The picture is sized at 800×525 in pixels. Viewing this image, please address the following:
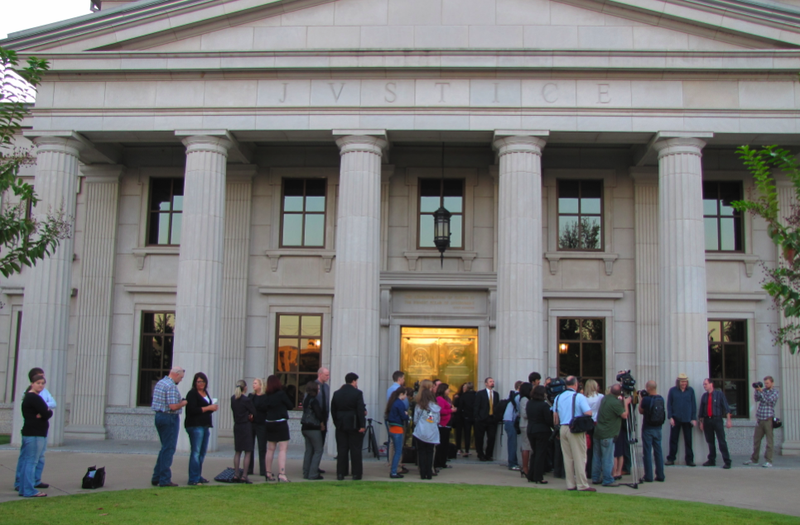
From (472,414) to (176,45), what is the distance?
10.8m

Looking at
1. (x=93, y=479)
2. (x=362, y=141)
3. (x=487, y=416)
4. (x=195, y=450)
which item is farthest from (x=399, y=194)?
(x=93, y=479)

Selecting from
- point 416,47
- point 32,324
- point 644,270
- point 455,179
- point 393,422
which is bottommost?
point 393,422

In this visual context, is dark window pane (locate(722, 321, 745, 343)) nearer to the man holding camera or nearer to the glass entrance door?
the man holding camera

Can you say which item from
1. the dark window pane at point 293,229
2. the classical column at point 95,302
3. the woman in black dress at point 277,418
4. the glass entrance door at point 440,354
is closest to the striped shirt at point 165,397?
the woman in black dress at point 277,418

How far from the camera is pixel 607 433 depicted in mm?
12891

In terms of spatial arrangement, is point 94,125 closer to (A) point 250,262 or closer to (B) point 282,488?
(A) point 250,262

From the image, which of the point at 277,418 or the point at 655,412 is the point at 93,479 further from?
the point at 655,412

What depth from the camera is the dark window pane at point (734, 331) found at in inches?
768

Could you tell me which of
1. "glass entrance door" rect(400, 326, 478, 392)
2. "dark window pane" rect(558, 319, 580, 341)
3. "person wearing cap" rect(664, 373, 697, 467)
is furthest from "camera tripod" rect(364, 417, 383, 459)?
"person wearing cap" rect(664, 373, 697, 467)

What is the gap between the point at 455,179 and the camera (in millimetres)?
20469

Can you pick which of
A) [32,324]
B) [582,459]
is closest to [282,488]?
[582,459]

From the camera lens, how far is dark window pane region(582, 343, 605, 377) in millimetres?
19547

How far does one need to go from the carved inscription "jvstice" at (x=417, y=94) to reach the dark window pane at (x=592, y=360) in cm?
617

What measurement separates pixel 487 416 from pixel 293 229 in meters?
7.62
